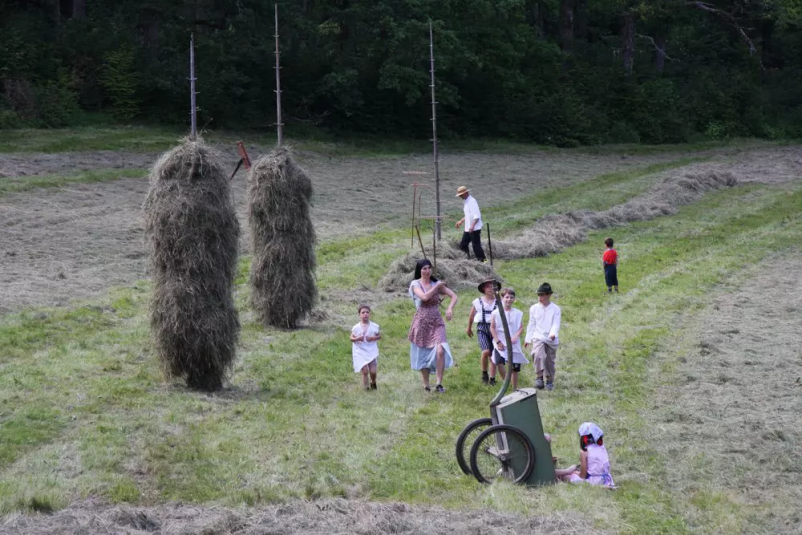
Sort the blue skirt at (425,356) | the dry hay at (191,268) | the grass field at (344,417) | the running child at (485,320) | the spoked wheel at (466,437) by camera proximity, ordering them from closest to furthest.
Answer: the grass field at (344,417), the spoked wheel at (466,437), the dry hay at (191,268), the blue skirt at (425,356), the running child at (485,320)

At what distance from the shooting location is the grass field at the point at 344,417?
36.2ft

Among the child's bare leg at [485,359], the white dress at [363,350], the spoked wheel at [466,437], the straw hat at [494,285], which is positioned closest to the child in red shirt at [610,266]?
the straw hat at [494,285]

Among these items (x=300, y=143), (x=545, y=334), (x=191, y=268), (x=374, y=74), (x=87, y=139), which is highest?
(x=374, y=74)

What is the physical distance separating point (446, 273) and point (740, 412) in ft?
31.2

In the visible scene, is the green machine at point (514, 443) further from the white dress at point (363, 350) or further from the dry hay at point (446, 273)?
the dry hay at point (446, 273)

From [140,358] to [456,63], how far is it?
36824mm

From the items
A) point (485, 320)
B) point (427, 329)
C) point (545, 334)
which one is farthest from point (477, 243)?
point (427, 329)

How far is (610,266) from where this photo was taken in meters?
23.0

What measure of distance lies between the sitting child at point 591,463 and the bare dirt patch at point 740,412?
77cm

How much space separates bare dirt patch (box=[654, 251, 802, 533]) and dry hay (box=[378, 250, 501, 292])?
4.83m

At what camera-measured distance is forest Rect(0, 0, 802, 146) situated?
44969 millimetres

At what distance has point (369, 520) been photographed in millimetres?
9922

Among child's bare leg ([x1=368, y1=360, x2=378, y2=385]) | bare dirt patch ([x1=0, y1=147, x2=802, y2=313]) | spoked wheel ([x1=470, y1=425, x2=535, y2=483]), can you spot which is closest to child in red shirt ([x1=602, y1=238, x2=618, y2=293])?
bare dirt patch ([x1=0, y1=147, x2=802, y2=313])

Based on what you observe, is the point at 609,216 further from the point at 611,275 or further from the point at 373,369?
the point at 373,369
